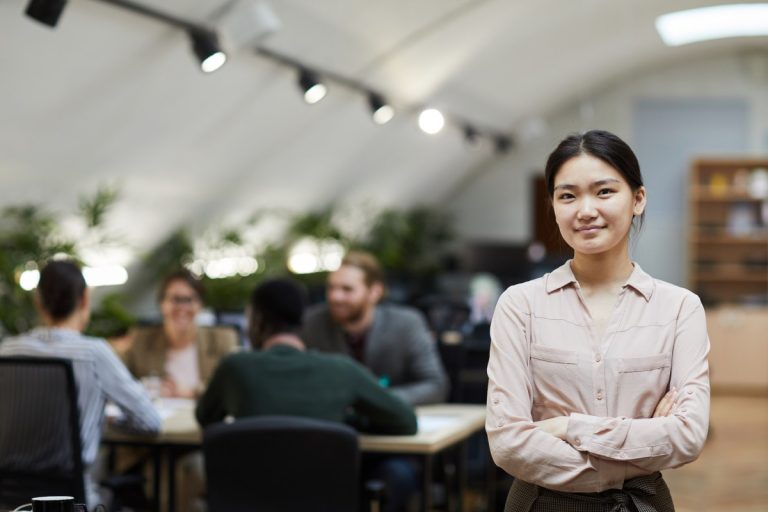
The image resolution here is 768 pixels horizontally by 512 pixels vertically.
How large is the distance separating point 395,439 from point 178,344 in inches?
73.5

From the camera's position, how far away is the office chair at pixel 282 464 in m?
3.51

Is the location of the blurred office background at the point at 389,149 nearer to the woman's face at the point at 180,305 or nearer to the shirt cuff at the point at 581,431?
the woman's face at the point at 180,305

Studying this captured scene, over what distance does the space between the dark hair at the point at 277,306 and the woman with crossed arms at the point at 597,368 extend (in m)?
1.95

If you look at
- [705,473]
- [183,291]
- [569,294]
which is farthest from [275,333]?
[705,473]

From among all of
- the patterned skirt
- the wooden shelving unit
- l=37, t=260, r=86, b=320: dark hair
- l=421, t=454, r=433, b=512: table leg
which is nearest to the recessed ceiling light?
the wooden shelving unit

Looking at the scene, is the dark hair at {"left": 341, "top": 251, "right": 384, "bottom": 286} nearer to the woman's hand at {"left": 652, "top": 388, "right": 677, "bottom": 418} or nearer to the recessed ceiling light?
the woman's hand at {"left": 652, "top": 388, "right": 677, "bottom": 418}

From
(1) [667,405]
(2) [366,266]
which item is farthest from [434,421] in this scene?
(1) [667,405]

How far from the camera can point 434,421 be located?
15.2 feet

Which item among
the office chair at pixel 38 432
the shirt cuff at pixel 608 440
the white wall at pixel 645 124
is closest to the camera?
the shirt cuff at pixel 608 440

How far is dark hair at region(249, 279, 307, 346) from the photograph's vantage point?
4.07 m

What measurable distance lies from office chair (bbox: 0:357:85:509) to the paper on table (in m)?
1.34

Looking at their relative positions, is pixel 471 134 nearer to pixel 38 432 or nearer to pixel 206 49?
pixel 206 49

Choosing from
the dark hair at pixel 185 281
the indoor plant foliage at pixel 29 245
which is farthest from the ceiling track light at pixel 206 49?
the dark hair at pixel 185 281

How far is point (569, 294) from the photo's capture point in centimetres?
220
